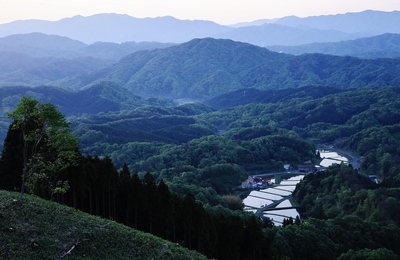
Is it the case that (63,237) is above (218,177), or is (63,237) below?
above

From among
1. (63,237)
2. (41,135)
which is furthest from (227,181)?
(63,237)

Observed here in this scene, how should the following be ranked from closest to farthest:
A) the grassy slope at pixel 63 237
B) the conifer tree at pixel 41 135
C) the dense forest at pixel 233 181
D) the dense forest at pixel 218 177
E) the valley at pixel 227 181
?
the grassy slope at pixel 63 237 → the conifer tree at pixel 41 135 → the valley at pixel 227 181 → the dense forest at pixel 218 177 → the dense forest at pixel 233 181

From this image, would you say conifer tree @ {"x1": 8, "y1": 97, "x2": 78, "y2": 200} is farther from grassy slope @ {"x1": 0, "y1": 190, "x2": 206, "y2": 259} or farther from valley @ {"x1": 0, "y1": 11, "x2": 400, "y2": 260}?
grassy slope @ {"x1": 0, "y1": 190, "x2": 206, "y2": 259}

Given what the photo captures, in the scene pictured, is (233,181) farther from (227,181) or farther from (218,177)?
(218,177)

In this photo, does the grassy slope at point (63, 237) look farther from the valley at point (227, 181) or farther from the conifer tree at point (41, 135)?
the conifer tree at point (41, 135)

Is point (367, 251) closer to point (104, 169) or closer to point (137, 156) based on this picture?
point (104, 169)

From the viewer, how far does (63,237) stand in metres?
26.2

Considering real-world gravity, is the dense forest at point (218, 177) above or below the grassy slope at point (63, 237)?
below

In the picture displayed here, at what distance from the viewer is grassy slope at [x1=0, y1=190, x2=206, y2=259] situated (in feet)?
80.9

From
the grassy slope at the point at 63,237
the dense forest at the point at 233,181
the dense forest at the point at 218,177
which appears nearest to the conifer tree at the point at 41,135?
the dense forest at the point at 218,177

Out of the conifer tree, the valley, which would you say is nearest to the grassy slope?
the valley

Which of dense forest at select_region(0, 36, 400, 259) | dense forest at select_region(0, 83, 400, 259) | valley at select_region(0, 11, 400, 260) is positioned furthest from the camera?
dense forest at select_region(0, 83, 400, 259)

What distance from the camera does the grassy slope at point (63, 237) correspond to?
971 inches

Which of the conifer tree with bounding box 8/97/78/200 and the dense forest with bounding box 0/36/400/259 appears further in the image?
the dense forest with bounding box 0/36/400/259
